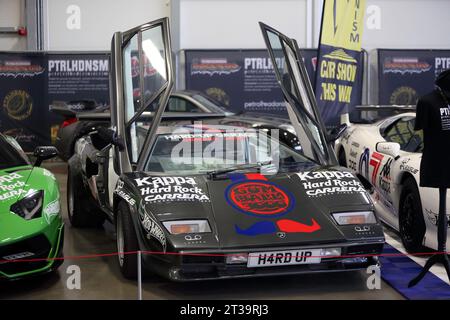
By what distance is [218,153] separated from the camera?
243 inches

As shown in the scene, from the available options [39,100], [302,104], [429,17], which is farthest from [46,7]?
[302,104]

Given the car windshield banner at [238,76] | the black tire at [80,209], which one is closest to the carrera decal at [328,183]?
the black tire at [80,209]

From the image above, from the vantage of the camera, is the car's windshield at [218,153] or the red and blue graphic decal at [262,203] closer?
the red and blue graphic decal at [262,203]

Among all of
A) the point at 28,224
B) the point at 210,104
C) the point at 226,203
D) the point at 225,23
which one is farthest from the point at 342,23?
the point at 225,23

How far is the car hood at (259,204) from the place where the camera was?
5020 mm

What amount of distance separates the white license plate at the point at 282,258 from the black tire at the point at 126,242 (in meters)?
0.94

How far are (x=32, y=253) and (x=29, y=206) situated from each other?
361mm

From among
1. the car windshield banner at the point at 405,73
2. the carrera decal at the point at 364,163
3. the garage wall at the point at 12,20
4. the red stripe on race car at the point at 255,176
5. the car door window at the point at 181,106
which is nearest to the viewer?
the red stripe on race car at the point at 255,176

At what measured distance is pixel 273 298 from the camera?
5.11 m

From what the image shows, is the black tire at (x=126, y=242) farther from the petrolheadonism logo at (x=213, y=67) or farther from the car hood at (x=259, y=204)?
the petrolheadonism logo at (x=213, y=67)

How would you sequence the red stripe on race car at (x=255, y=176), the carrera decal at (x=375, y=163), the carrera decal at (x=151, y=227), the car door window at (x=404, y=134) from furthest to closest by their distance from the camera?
the carrera decal at (x=375, y=163) → the car door window at (x=404, y=134) → the red stripe on race car at (x=255, y=176) → the carrera decal at (x=151, y=227)

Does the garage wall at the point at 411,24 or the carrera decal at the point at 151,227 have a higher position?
the garage wall at the point at 411,24

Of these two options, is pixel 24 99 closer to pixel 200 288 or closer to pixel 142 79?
pixel 142 79

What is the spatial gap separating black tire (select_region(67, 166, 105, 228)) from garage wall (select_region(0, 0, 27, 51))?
927cm
